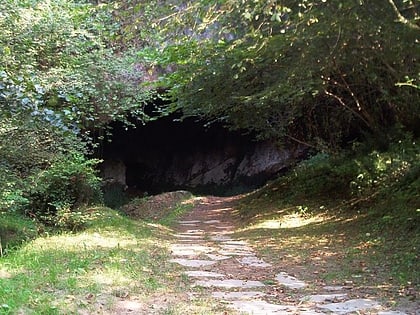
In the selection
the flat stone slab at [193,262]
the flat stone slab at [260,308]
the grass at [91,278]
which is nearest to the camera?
the grass at [91,278]

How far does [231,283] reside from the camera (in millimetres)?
4379

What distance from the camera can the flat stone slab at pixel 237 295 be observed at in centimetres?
382

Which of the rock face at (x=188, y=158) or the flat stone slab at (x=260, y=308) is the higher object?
the rock face at (x=188, y=158)

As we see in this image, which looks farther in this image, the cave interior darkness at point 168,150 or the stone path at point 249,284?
the cave interior darkness at point 168,150

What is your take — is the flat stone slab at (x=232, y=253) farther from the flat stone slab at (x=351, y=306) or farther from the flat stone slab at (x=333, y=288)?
the flat stone slab at (x=351, y=306)

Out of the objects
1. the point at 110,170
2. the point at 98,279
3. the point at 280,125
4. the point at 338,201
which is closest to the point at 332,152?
the point at 280,125

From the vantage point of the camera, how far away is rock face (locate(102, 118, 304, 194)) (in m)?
20.1

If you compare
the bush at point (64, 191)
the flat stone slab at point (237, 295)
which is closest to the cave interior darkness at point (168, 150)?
the bush at point (64, 191)

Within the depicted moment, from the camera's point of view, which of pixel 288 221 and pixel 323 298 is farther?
pixel 288 221

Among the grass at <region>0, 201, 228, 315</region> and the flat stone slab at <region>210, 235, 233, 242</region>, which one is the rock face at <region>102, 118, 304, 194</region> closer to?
the flat stone slab at <region>210, 235, 233, 242</region>

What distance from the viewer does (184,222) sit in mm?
10266

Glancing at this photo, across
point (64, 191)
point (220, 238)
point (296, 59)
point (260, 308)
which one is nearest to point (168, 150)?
point (64, 191)

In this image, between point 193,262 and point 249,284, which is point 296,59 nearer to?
point 193,262

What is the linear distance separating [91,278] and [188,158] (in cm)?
1919
